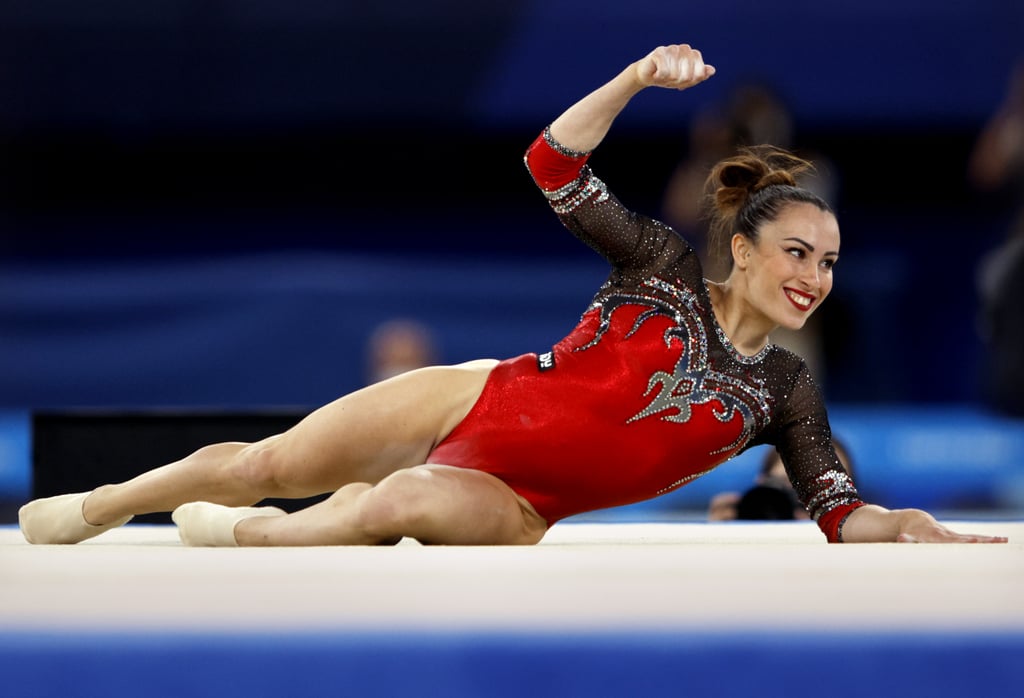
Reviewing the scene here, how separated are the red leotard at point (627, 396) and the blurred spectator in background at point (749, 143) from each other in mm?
1912

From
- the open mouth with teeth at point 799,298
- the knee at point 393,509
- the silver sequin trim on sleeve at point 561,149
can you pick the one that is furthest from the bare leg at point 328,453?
the open mouth with teeth at point 799,298

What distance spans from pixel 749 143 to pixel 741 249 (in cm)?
234

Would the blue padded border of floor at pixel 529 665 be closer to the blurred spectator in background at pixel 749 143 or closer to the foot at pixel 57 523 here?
the foot at pixel 57 523

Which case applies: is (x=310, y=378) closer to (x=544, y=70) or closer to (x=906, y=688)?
(x=544, y=70)

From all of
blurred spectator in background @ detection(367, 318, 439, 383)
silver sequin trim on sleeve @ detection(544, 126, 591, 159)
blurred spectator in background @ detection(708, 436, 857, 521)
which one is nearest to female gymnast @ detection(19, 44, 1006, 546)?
silver sequin trim on sleeve @ detection(544, 126, 591, 159)

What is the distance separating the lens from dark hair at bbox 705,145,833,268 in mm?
2344

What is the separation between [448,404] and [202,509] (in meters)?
0.45

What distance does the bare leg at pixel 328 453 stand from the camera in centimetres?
227

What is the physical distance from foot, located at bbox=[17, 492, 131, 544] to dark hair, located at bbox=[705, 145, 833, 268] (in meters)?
1.23

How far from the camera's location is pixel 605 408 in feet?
7.27

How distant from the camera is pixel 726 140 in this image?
4727 mm

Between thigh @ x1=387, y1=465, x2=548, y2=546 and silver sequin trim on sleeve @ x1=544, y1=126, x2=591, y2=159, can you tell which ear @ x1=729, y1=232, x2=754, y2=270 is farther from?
thigh @ x1=387, y1=465, x2=548, y2=546

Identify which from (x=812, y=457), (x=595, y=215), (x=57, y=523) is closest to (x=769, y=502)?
(x=812, y=457)

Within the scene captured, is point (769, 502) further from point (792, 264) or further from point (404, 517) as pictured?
point (404, 517)
